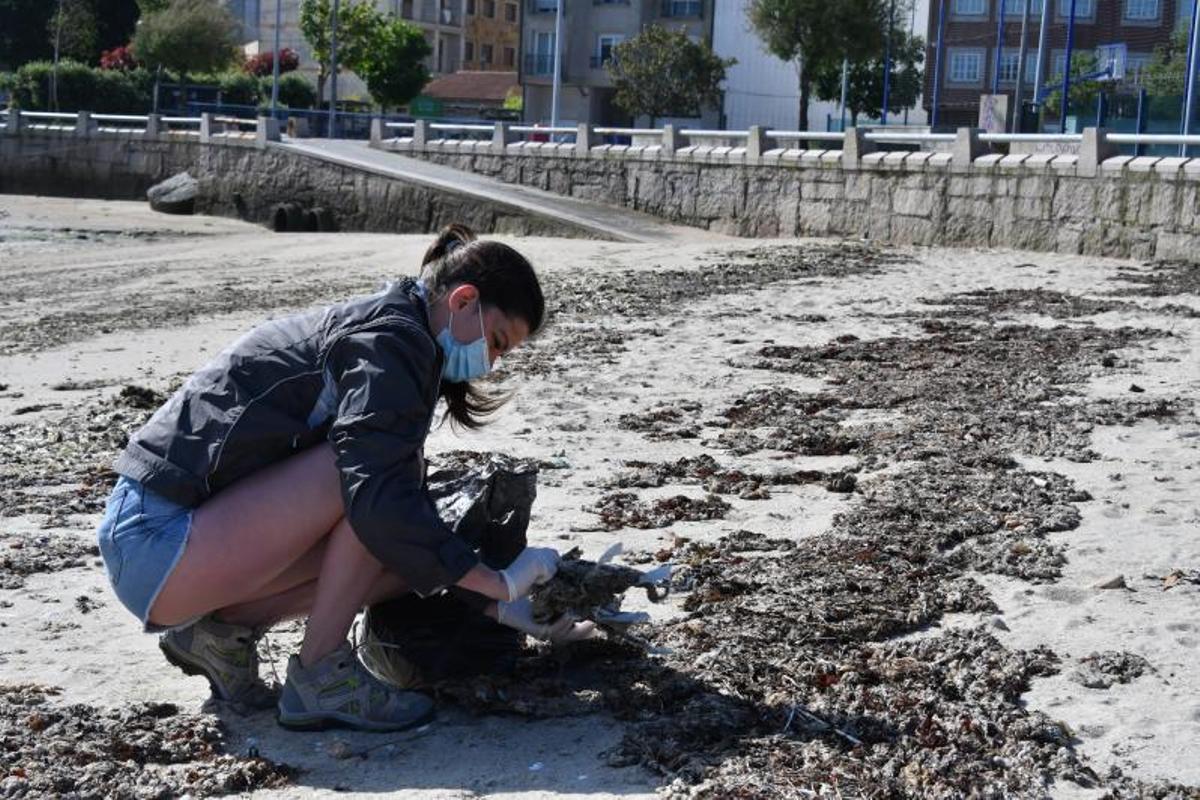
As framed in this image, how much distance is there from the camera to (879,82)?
52812mm

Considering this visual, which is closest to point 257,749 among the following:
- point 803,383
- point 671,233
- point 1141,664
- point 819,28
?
point 1141,664

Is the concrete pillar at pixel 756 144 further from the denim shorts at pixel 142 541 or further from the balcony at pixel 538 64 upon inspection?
the balcony at pixel 538 64

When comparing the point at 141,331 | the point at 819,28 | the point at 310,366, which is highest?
the point at 819,28

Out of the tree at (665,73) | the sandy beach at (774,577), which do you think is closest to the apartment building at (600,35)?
the tree at (665,73)

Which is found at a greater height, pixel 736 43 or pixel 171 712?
pixel 736 43

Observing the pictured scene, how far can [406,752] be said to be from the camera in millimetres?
3518

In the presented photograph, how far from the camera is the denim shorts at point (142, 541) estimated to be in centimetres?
349

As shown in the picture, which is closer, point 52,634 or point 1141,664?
point 1141,664

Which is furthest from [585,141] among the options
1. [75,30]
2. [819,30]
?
[75,30]

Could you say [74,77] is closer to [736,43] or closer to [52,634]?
[736,43]

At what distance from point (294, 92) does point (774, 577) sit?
205 feet

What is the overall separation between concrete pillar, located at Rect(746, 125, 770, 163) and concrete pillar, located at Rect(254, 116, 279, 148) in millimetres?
16095

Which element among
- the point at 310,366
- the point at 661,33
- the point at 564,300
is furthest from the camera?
the point at 661,33

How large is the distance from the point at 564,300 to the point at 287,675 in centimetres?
946
